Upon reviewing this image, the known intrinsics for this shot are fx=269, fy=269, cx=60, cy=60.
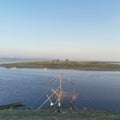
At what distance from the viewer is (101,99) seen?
3403cm

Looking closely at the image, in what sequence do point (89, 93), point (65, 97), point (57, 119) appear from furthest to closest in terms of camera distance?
point (89, 93) < point (65, 97) < point (57, 119)

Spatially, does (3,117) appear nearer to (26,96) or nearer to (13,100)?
(13,100)

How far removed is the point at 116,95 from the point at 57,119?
1960cm

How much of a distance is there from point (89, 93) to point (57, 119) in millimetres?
19613

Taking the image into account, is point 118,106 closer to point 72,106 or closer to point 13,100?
point 72,106

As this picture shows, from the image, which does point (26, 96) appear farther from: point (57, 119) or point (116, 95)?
point (57, 119)

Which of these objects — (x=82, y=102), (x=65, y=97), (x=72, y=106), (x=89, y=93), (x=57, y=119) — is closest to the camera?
(x=57, y=119)

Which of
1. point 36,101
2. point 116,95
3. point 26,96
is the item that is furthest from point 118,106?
point 26,96

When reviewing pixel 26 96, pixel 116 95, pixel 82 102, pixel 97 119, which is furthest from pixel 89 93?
pixel 97 119

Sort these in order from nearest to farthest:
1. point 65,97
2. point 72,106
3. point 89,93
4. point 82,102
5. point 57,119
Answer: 1. point 57,119
2. point 72,106
3. point 82,102
4. point 65,97
5. point 89,93

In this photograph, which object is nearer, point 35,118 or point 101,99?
point 35,118

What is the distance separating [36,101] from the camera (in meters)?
32.3

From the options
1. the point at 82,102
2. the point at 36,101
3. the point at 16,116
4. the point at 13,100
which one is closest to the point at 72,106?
the point at 82,102

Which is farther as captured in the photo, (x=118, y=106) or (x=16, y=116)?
(x=118, y=106)
